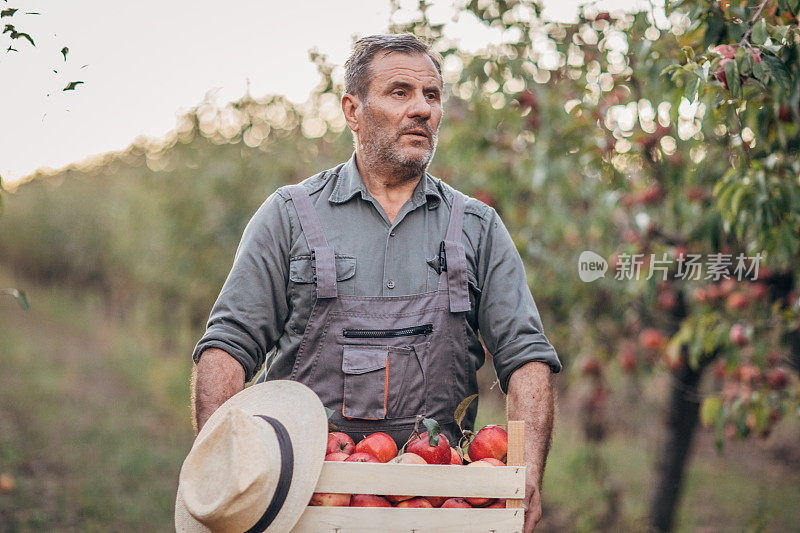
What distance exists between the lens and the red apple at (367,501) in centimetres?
189

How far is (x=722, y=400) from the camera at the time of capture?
4.57 meters

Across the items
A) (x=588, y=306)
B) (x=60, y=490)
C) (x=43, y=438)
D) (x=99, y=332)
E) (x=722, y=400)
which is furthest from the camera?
(x=99, y=332)

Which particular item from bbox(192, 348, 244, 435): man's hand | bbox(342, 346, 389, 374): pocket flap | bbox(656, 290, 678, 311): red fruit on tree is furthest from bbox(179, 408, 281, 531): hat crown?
bbox(656, 290, 678, 311): red fruit on tree

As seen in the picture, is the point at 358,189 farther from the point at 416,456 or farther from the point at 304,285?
the point at 416,456

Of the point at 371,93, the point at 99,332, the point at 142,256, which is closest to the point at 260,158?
the point at 142,256

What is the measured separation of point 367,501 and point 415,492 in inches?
4.3

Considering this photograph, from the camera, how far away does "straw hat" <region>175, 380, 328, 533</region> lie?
1.79 m

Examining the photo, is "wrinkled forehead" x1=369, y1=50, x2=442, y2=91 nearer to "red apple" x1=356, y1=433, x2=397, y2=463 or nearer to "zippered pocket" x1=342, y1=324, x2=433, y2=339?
"zippered pocket" x1=342, y1=324, x2=433, y2=339

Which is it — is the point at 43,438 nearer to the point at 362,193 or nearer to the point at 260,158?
the point at 260,158

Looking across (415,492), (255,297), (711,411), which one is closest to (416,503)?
(415,492)

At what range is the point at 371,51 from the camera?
8.80 ft

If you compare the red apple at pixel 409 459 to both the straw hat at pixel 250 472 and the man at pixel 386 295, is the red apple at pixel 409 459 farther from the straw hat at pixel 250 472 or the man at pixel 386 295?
the man at pixel 386 295

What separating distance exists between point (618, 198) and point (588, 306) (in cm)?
127

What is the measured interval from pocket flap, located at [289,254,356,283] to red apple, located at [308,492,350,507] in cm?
73
